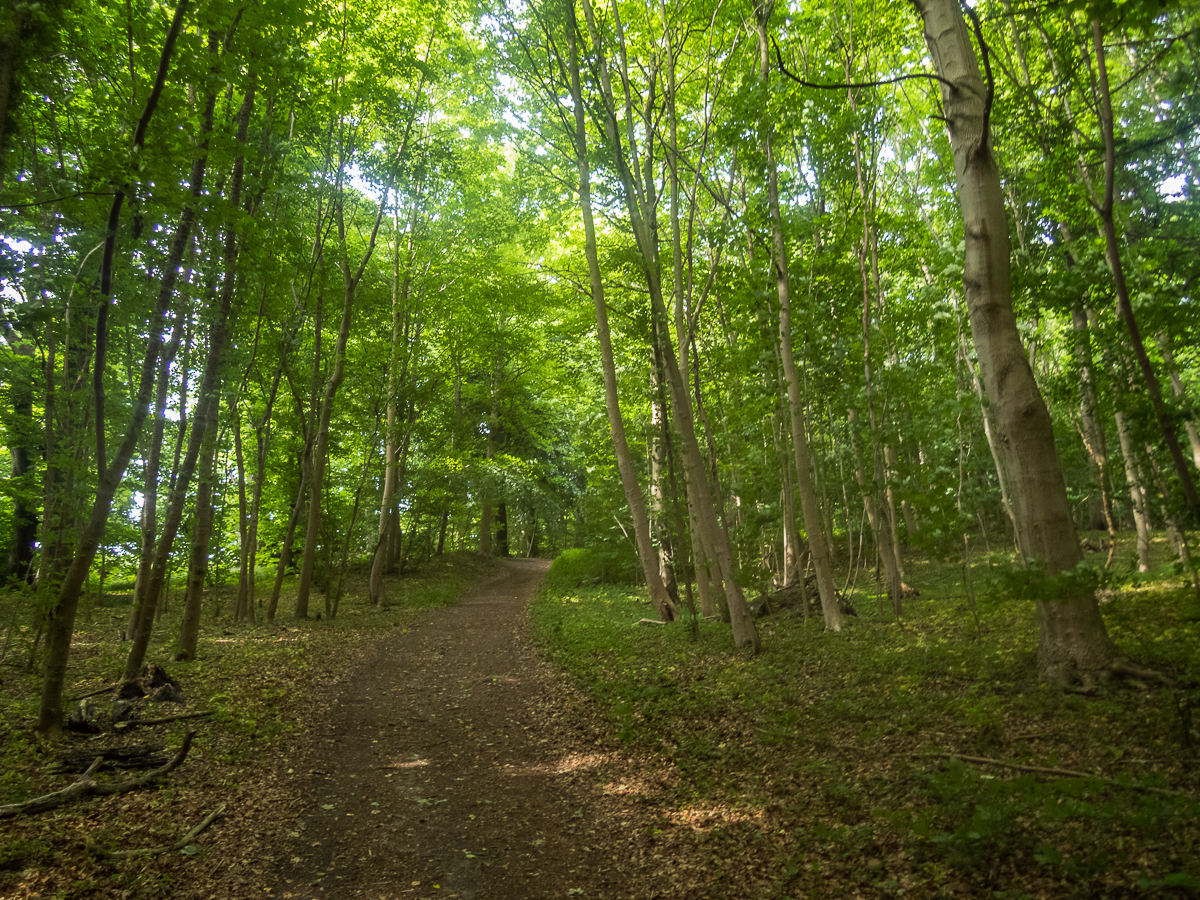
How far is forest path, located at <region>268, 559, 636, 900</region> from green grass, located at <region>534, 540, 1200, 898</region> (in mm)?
770

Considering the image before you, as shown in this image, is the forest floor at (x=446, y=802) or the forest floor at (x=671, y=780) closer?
the forest floor at (x=671, y=780)

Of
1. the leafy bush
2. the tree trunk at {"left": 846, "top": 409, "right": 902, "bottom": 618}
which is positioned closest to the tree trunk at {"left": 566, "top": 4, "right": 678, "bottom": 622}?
the tree trunk at {"left": 846, "top": 409, "right": 902, "bottom": 618}

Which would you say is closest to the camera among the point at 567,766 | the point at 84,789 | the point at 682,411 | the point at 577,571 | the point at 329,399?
the point at 84,789

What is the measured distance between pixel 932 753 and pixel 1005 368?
279 cm

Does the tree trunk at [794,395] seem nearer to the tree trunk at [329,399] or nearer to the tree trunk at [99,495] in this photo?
the tree trunk at [99,495]

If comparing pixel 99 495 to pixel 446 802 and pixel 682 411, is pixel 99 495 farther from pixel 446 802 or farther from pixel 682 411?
pixel 682 411

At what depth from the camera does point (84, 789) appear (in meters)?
Result: 4.40

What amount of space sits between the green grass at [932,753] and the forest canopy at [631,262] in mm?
879

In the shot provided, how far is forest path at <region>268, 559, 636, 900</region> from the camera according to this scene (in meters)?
3.75

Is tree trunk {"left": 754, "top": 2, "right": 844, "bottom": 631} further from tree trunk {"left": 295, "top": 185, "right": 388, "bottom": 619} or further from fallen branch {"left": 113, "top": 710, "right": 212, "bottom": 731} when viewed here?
tree trunk {"left": 295, "top": 185, "right": 388, "bottom": 619}

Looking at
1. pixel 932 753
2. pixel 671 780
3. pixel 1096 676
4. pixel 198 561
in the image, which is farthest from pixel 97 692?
pixel 1096 676

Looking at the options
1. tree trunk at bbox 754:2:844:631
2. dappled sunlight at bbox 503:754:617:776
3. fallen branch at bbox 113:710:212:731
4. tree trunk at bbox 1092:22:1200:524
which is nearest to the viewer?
tree trunk at bbox 1092:22:1200:524

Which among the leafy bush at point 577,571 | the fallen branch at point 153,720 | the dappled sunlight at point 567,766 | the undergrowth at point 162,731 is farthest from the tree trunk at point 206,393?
the leafy bush at point 577,571

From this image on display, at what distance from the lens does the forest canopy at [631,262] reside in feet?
16.6
